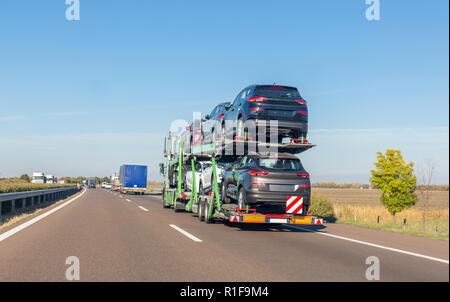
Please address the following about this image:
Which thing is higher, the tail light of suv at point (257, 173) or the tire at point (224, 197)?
the tail light of suv at point (257, 173)

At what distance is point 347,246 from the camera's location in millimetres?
9156

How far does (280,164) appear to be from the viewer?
37.3 feet

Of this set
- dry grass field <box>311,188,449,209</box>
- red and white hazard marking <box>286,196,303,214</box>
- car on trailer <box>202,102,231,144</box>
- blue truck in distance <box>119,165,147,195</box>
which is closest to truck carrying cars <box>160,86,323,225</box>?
red and white hazard marking <box>286,196,303,214</box>

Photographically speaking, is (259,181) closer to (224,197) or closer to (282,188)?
(282,188)

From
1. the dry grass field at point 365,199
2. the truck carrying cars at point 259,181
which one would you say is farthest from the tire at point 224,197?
the dry grass field at point 365,199

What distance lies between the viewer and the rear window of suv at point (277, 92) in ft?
40.1

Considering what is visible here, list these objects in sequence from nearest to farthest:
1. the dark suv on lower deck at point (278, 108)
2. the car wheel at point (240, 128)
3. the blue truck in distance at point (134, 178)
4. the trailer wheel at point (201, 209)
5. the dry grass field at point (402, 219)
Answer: the dark suv on lower deck at point (278, 108) → the dry grass field at point (402, 219) → the car wheel at point (240, 128) → the trailer wheel at point (201, 209) → the blue truck in distance at point (134, 178)

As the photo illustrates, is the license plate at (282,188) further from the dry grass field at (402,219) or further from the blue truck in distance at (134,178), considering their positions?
the blue truck in distance at (134,178)

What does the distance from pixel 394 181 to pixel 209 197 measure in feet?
87.3

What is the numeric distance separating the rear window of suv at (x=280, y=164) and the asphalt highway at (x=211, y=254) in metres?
1.76

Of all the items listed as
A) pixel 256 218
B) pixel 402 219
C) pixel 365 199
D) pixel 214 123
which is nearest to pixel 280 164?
pixel 256 218

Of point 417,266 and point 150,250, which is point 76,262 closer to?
point 150,250

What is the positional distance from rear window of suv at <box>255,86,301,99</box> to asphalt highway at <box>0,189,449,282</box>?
152 inches

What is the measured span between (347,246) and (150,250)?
4.15 metres
